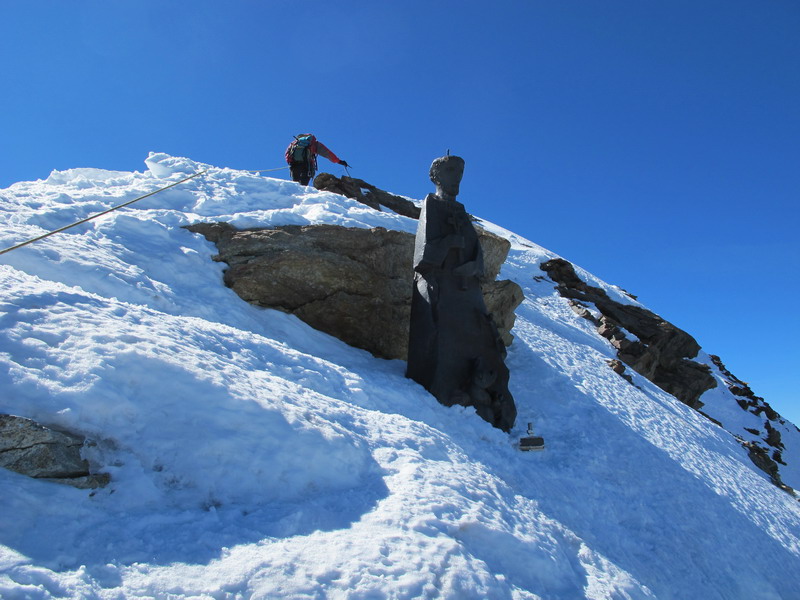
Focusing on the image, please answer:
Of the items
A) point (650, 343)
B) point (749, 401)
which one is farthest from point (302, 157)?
point (749, 401)

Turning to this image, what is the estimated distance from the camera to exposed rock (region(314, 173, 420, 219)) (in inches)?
747

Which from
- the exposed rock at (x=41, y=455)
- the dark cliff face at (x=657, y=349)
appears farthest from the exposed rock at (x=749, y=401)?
the exposed rock at (x=41, y=455)

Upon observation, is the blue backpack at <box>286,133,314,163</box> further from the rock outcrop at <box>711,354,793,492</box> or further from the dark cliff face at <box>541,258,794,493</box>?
the rock outcrop at <box>711,354,793,492</box>

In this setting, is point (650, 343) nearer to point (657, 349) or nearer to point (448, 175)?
point (657, 349)

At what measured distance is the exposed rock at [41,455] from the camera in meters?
3.39

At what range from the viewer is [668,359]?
21.4 m

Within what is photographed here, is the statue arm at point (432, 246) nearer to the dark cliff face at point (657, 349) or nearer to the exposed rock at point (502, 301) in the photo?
the exposed rock at point (502, 301)

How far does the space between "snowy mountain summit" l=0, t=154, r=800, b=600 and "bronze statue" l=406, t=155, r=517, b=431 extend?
395 millimetres

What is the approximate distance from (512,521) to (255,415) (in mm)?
2410

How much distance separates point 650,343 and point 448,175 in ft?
50.6

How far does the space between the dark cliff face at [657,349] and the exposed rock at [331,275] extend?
32.4 feet

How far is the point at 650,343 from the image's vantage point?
21.2 meters

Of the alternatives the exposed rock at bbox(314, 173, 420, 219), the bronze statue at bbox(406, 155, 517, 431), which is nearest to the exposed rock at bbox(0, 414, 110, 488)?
the bronze statue at bbox(406, 155, 517, 431)

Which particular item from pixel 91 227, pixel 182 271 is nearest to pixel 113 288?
pixel 182 271
